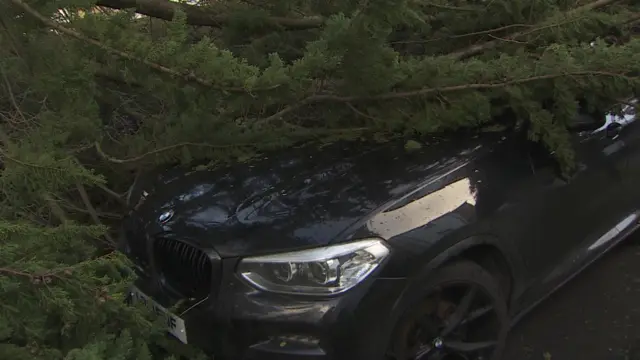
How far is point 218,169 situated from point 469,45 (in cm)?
185

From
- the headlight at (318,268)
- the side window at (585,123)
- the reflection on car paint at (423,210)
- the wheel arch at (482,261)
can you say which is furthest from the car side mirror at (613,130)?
the headlight at (318,268)

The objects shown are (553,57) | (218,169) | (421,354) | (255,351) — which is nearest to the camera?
(255,351)

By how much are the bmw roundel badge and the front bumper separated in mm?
515

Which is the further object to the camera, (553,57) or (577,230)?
(577,230)

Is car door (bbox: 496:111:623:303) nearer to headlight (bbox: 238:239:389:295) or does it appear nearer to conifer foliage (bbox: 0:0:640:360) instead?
conifer foliage (bbox: 0:0:640:360)

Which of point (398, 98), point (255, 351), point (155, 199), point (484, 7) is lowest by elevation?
point (255, 351)

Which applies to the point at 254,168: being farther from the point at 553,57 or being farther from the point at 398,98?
the point at 553,57

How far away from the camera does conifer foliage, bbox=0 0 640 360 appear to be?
2.39 m

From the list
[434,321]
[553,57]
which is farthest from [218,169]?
[553,57]

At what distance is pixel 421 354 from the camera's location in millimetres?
2604

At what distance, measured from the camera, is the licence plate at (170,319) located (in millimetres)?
2600

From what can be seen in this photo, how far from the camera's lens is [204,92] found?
105 inches

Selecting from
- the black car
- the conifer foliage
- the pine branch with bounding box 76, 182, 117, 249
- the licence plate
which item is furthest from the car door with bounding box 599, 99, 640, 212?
the pine branch with bounding box 76, 182, 117, 249

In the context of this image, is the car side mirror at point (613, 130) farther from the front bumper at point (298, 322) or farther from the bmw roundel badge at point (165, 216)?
the bmw roundel badge at point (165, 216)
